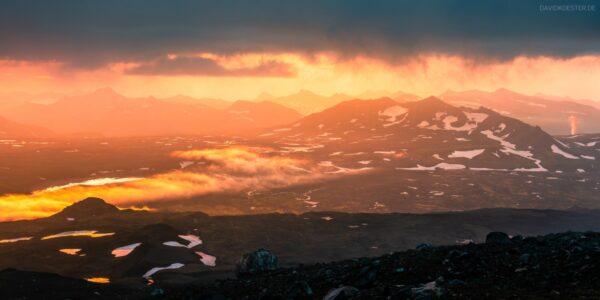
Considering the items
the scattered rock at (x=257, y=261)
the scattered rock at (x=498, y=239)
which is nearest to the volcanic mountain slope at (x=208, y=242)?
the scattered rock at (x=257, y=261)

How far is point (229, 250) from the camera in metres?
164

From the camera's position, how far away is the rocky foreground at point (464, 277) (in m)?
23.8

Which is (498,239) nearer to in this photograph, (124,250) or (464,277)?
(464,277)

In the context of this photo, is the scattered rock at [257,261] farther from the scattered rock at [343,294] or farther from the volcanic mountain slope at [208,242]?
the volcanic mountain slope at [208,242]

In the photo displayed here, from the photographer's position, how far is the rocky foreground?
78.2ft

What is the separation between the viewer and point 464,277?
28.7 meters

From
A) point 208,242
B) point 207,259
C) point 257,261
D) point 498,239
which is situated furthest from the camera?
point 208,242

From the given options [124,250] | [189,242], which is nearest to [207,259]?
[189,242]

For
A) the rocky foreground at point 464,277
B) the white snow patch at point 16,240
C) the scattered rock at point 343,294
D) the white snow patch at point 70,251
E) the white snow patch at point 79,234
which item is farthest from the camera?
the white snow patch at point 79,234

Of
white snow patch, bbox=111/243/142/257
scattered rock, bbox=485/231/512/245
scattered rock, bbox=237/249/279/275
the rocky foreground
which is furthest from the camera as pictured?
A: white snow patch, bbox=111/243/142/257

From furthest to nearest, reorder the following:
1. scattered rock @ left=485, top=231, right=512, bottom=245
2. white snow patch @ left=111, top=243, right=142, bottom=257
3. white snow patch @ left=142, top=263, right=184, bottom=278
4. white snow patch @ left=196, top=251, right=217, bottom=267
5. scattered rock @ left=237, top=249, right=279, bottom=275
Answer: white snow patch @ left=111, top=243, right=142, bottom=257 → white snow patch @ left=196, top=251, right=217, bottom=267 → white snow patch @ left=142, top=263, right=184, bottom=278 → scattered rock @ left=237, top=249, right=279, bottom=275 → scattered rock @ left=485, top=231, right=512, bottom=245

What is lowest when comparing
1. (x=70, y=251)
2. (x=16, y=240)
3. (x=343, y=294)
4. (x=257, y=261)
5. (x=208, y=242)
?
(x=208, y=242)

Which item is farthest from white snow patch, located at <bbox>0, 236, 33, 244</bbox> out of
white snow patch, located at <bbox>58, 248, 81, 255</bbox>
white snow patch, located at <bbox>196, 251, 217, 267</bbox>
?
white snow patch, located at <bbox>196, 251, 217, 267</bbox>

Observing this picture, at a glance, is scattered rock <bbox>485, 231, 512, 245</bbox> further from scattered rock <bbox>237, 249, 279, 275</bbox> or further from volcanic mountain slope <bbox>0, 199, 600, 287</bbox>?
volcanic mountain slope <bbox>0, 199, 600, 287</bbox>
